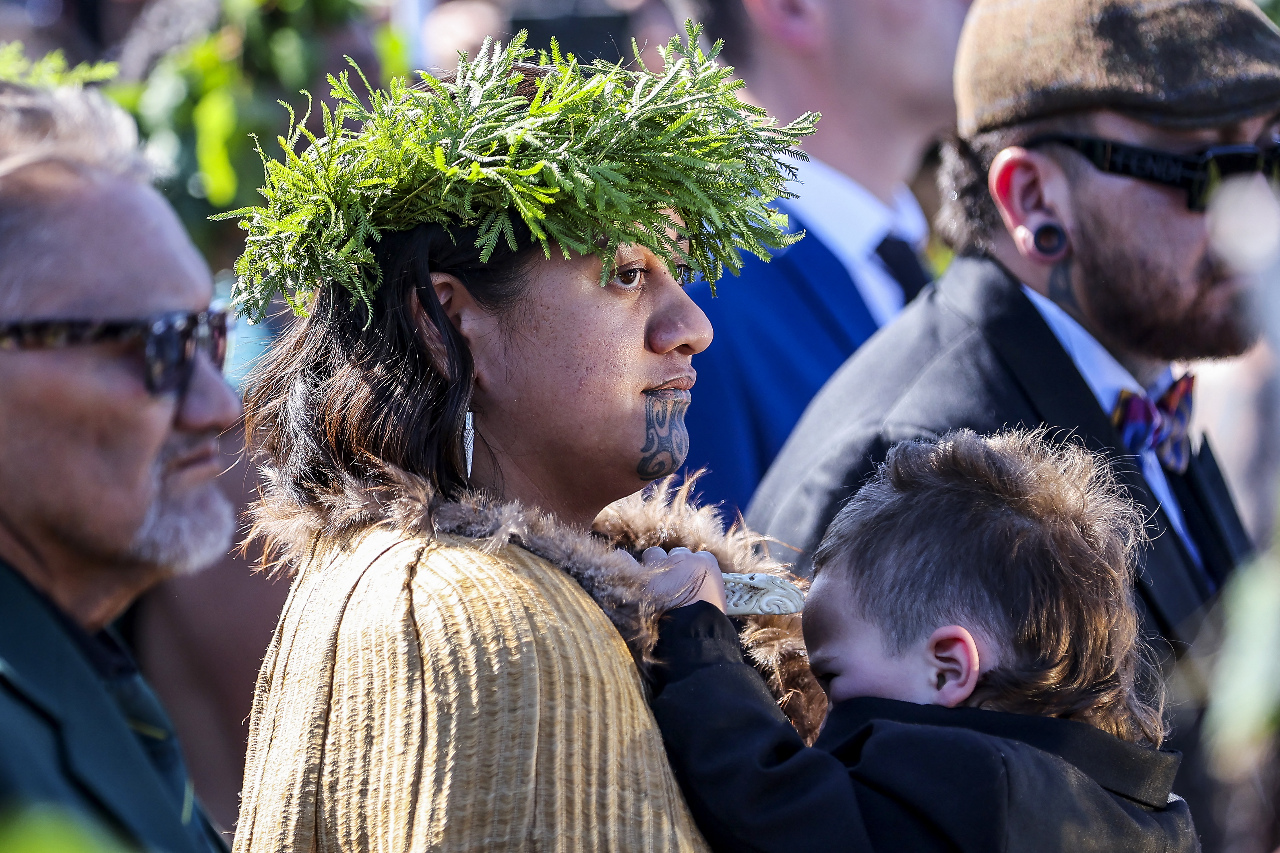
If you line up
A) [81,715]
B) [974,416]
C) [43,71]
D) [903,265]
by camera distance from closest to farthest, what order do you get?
[81,715] → [43,71] → [974,416] → [903,265]

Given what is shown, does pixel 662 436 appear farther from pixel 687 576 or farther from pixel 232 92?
pixel 232 92

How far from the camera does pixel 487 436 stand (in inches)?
86.7

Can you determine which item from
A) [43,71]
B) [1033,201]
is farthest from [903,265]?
[43,71]

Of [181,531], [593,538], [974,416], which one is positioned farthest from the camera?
[974,416]

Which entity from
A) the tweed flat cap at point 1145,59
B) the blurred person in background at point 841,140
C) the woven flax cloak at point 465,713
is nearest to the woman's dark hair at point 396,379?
the woven flax cloak at point 465,713

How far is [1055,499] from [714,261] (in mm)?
739

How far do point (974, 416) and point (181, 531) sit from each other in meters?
1.91

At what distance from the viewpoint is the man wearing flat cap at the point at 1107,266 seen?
10.0 ft

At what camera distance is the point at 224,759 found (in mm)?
3346

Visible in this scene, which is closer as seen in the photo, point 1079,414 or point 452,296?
point 452,296

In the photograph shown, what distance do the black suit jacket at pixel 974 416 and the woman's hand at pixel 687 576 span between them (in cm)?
71

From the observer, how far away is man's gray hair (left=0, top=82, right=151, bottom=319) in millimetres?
1412

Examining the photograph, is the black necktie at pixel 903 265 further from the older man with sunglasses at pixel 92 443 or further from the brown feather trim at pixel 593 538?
the older man with sunglasses at pixel 92 443

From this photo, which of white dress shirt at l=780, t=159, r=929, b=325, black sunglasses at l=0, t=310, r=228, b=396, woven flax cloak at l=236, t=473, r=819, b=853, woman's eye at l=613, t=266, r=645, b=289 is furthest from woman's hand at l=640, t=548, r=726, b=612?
white dress shirt at l=780, t=159, r=929, b=325
